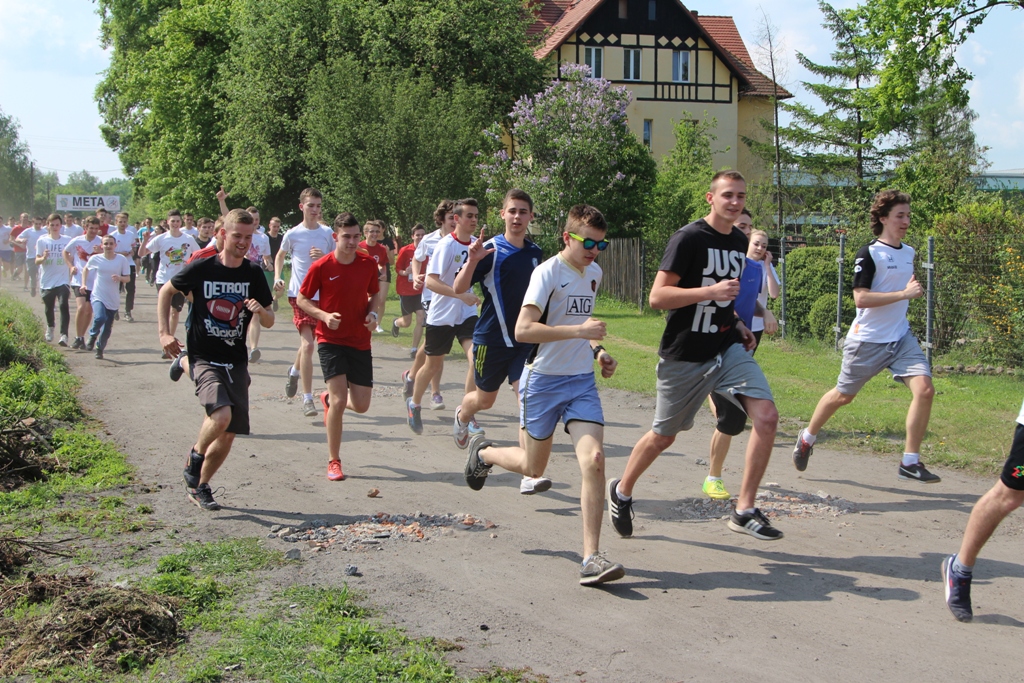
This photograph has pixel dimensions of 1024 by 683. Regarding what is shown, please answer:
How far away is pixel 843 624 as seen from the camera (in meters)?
4.70

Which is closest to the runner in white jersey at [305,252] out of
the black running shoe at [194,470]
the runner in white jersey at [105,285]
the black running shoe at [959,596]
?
the black running shoe at [194,470]

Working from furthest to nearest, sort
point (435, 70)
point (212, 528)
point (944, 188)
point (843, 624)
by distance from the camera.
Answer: point (435, 70) → point (944, 188) → point (212, 528) → point (843, 624)

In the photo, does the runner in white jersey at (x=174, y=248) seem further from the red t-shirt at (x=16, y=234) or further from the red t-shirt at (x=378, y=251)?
the red t-shirt at (x=16, y=234)

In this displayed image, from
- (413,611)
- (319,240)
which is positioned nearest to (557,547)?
(413,611)

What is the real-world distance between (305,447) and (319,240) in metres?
3.36

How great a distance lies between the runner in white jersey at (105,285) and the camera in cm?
1479

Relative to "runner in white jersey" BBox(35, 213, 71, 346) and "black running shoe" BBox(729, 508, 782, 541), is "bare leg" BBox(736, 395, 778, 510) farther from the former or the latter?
"runner in white jersey" BBox(35, 213, 71, 346)

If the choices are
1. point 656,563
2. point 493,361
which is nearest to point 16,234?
point 493,361

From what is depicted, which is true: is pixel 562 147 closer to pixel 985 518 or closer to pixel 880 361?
pixel 880 361

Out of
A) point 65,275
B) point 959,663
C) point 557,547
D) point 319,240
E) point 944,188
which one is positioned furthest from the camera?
point 944,188

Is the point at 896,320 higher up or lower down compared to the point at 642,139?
lower down

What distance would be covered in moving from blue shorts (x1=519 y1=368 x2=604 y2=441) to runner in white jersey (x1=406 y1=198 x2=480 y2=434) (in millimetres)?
2321

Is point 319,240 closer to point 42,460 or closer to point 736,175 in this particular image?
point 42,460

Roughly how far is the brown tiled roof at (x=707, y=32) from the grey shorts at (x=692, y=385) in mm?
37432
